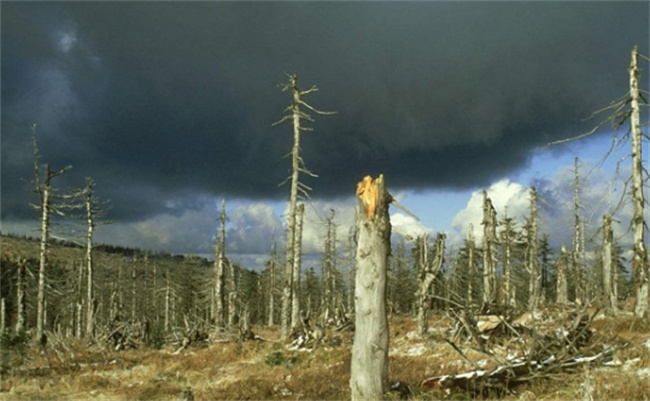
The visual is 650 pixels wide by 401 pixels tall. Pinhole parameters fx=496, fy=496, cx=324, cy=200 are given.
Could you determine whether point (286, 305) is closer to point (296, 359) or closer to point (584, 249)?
point (296, 359)

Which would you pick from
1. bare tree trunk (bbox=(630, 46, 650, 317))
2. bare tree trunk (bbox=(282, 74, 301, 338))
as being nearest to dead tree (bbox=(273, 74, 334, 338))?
bare tree trunk (bbox=(282, 74, 301, 338))

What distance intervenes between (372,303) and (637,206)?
13.7m

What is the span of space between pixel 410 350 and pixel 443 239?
17.3ft

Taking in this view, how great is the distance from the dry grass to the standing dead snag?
2.36 feet

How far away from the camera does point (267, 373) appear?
14898 mm

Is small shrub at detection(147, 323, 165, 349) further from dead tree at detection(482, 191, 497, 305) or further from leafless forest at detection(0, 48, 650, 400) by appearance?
dead tree at detection(482, 191, 497, 305)

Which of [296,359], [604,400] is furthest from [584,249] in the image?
[604,400]

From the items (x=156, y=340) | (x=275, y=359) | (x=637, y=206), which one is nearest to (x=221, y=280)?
(x=156, y=340)

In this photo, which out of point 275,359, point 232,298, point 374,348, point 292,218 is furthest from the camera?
point 232,298

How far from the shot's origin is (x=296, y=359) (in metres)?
17.2

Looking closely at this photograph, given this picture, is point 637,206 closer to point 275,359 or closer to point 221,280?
point 275,359

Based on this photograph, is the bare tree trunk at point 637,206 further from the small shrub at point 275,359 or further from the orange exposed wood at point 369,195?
the orange exposed wood at point 369,195

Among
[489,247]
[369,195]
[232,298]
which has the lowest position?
[232,298]

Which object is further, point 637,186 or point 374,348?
point 637,186
